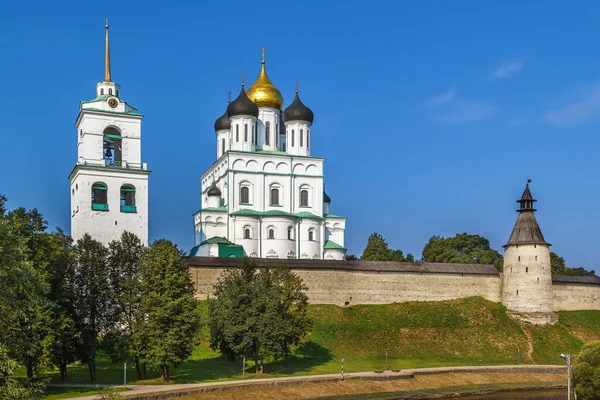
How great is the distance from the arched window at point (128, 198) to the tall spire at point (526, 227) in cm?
2461

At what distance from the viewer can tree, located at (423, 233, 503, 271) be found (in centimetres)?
7172

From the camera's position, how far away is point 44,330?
90.3 ft

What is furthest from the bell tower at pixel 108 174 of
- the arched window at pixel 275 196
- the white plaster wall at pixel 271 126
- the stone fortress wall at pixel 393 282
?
the white plaster wall at pixel 271 126

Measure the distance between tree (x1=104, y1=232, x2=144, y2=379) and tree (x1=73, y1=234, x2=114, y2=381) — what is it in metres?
0.46

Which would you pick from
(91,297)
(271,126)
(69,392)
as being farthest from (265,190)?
(69,392)

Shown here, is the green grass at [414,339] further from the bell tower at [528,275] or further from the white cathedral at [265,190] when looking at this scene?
the white cathedral at [265,190]

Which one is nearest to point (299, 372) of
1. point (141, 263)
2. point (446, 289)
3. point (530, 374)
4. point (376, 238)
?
point (141, 263)

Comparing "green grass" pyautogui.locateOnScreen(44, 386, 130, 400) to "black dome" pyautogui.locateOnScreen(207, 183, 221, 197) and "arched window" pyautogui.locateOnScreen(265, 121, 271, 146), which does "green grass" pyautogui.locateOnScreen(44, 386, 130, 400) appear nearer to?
"black dome" pyautogui.locateOnScreen(207, 183, 221, 197)

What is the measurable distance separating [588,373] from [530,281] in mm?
18327

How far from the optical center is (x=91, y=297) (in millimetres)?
31438

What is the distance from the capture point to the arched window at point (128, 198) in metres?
45.2

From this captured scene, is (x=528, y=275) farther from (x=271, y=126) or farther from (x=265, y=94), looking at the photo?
(x=265, y=94)

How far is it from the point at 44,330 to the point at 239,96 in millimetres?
35245

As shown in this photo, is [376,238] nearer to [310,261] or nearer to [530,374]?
[310,261]
